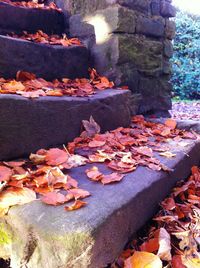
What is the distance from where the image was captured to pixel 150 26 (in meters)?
2.66

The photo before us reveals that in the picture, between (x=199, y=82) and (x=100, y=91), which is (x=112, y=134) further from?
(x=199, y=82)

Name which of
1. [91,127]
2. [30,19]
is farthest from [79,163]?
[30,19]

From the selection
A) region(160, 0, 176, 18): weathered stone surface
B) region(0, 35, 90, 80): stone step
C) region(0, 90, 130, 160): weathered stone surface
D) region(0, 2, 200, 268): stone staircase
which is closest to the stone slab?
region(0, 2, 200, 268): stone staircase

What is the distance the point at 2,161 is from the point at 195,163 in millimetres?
1269

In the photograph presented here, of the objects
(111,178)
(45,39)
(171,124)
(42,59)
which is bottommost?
(171,124)

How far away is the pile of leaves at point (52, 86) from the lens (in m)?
1.61

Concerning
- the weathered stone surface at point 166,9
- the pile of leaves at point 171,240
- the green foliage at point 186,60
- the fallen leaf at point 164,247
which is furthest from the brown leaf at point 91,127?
the green foliage at point 186,60

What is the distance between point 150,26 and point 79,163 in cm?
174

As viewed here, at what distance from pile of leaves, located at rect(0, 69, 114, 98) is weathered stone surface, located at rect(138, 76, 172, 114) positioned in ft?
1.38

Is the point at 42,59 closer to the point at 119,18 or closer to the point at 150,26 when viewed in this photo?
the point at 119,18

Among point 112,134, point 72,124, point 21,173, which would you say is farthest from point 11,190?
point 112,134

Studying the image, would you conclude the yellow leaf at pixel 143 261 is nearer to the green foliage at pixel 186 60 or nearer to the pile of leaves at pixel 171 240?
the pile of leaves at pixel 171 240

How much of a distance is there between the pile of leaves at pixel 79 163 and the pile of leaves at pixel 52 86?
0.26 m

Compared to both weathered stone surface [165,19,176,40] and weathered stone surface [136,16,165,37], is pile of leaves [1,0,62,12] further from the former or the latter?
weathered stone surface [165,19,176,40]
